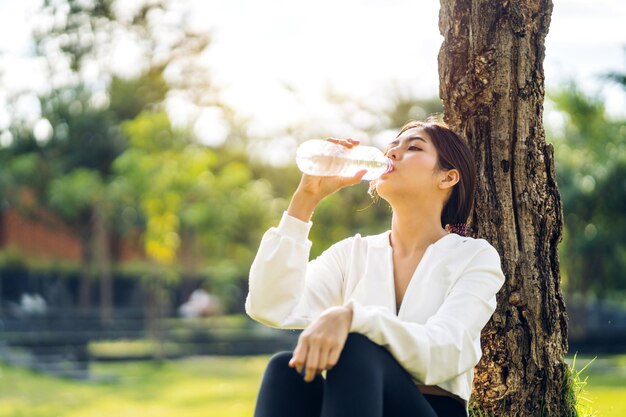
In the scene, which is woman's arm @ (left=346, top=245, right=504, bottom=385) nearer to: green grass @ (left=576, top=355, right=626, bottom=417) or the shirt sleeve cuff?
the shirt sleeve cuff

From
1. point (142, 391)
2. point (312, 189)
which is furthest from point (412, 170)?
point (142, 391)

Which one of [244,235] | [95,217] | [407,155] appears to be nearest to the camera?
[407,155]

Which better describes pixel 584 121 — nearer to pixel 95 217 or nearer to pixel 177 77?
pixel 95 217

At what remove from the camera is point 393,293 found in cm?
296

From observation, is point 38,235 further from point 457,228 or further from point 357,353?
point 357,353

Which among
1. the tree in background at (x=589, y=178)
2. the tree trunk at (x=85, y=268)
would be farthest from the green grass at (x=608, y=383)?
the tree trunk at (x=85, y=268)

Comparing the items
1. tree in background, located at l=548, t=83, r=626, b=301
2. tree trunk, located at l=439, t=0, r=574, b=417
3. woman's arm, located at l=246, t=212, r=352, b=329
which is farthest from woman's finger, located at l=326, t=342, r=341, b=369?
tree in background, located at l=548, t=83, r=626, b=301

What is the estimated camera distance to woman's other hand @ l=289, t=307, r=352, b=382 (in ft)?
7.89

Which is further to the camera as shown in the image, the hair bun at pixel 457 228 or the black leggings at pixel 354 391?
the hair bun at pixel 457 228

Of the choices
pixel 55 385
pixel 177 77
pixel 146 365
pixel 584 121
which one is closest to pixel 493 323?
pixel 55 385

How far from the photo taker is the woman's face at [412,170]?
118 inches

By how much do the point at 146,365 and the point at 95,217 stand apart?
834 centimetres

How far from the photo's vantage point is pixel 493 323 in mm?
3662

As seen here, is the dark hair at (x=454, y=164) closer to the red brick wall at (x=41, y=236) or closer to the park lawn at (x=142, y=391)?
the park lawn at (x=142, y=391)
